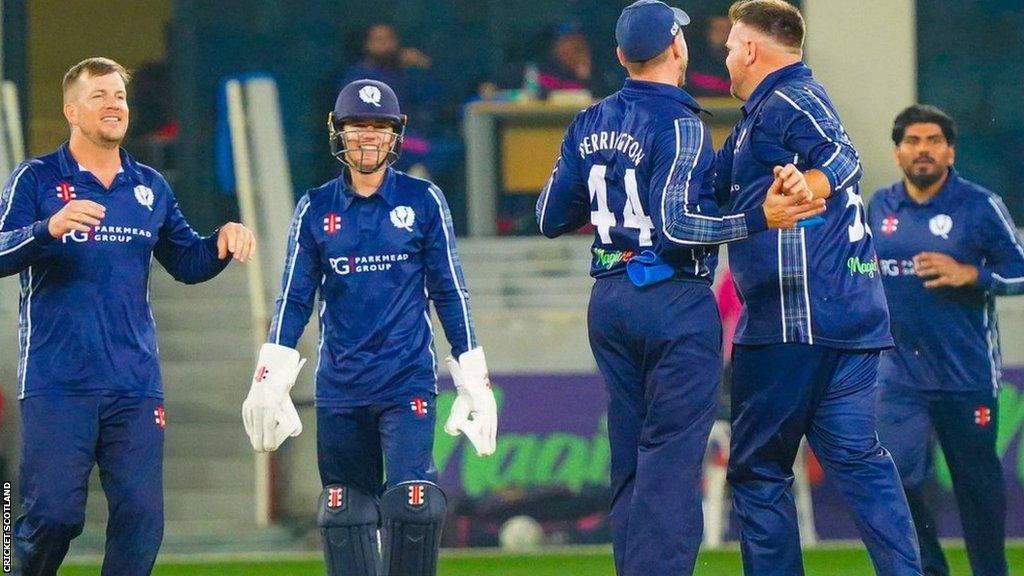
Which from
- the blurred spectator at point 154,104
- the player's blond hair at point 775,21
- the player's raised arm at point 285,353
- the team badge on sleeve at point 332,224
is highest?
the blurred spectator at point 154,104

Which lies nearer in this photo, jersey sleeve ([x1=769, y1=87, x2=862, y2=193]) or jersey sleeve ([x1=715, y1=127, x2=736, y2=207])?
jersey sleeve ([x1=769, y1=87, x2=862, y2=193])

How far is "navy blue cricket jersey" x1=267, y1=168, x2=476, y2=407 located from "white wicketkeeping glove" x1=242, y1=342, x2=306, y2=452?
77mm

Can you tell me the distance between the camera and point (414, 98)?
46.0 ft

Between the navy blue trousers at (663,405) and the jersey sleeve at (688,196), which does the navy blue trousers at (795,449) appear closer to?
the navy blue trousers at (663,405)

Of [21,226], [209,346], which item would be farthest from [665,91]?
[209,346]

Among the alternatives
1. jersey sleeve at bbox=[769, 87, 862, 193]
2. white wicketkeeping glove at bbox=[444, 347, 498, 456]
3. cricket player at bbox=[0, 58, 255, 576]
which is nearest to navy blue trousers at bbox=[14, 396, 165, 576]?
cricket player at bbox=[0, 58, 255, 576]

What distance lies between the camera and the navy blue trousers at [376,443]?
20.7ft

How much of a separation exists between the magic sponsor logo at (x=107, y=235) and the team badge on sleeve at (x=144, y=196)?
107 mm

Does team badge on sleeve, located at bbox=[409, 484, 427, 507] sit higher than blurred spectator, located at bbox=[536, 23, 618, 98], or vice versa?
blurred spectator, located at bbox=[536, 23, 618, 98]

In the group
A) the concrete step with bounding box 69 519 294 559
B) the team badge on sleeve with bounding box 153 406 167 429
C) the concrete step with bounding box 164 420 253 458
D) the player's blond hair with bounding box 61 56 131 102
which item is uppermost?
the player's blond hair with bounding box 61 56 131 102

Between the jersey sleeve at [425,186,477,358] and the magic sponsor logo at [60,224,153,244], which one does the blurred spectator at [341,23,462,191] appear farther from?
the magic sponsor logo at [60,224,153,244]

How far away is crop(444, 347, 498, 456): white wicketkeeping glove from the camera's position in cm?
648

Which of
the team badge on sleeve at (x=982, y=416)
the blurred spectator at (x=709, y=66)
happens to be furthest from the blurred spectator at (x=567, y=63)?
the team badge on sleeve at (x=982, y=416)

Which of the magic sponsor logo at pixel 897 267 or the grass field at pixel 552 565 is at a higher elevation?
the magic sponsor logo at pixel 897 267
